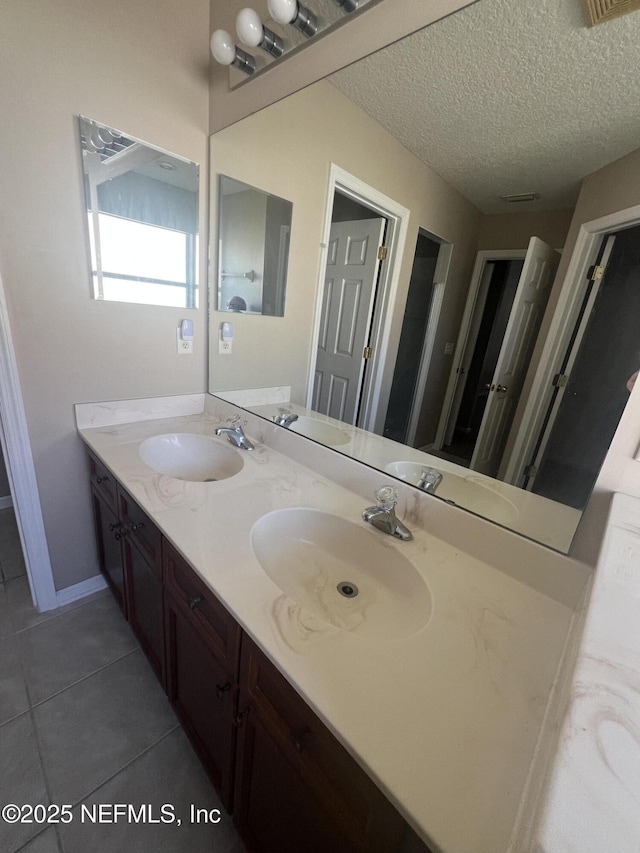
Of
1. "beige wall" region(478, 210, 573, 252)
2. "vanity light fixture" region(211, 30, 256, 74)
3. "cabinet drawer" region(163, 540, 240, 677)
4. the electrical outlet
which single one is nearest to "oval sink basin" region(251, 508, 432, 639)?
"cabinet drawer" region(163, 540, 240, 677)

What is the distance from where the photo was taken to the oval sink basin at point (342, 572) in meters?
0.81

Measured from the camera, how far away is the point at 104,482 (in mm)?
1365

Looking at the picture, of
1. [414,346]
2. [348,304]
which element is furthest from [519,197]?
[348,304]

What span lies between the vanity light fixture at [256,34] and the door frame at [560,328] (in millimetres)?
1156

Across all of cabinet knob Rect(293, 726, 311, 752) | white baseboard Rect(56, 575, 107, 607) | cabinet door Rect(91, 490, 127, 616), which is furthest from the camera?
white baseboard Rect(56, 575, 107, 607)

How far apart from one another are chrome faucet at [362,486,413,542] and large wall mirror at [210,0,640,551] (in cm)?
13

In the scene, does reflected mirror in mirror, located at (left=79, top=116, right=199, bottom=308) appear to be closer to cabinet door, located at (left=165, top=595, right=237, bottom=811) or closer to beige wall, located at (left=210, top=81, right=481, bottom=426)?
beige wall, located at (left=210, top=81, right=481, bottom=426)

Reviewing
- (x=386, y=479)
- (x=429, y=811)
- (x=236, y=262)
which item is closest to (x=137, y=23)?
(x=236, y=262)

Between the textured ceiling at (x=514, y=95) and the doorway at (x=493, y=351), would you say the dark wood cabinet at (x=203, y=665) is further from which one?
the textured ceiling at (x=514, y=95)

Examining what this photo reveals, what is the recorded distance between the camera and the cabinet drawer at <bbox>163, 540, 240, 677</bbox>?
75cm

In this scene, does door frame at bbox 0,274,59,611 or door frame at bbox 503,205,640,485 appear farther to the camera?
door frame at bbox 0,274,59,611

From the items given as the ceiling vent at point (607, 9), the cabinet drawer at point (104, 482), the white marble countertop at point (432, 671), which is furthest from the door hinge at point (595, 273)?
the cabinet drawer at point (104, 482)

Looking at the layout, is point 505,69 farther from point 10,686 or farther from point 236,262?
point 10,686

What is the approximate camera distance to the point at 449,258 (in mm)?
961
